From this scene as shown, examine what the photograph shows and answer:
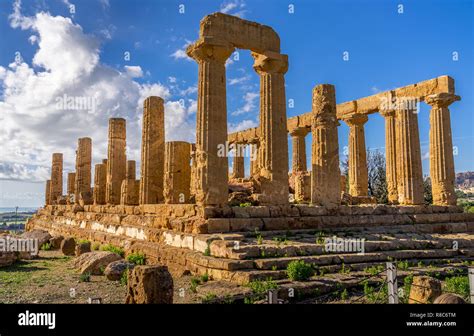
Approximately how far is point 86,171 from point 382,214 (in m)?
19.7

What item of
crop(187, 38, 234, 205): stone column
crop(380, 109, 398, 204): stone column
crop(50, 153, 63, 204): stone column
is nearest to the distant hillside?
crop(380, 109, 398, 204): stone column

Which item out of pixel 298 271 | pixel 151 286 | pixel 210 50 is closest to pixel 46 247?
pixel 210 50

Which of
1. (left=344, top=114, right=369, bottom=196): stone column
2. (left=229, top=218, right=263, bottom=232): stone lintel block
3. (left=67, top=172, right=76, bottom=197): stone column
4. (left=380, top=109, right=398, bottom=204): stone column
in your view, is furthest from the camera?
(left=67, top=172, right=76, bottom=197): stone column

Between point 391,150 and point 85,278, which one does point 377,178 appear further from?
point 85,278

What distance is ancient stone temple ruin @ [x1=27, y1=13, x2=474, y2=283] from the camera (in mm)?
12438

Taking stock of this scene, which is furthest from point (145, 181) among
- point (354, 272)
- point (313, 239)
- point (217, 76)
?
point (354, 272)

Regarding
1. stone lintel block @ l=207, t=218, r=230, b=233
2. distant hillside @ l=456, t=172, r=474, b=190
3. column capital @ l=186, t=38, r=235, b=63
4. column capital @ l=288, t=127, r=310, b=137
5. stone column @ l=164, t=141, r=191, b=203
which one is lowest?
stone lintel block @ l=207, t=218, r=230, b=233

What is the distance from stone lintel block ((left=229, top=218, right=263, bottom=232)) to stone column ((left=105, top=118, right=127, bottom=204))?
39.1ft

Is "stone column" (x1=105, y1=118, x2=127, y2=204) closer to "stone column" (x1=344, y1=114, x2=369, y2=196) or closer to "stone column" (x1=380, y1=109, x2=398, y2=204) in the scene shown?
"stone column" (x1=344, y1=114, x2=369, y2=196)

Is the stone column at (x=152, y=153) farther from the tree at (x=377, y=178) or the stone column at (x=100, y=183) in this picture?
the tree at (x=377, y=178)

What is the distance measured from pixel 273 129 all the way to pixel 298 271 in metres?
7.02

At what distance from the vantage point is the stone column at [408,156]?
20328 millimetres

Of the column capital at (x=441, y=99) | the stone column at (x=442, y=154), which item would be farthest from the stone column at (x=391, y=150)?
the column capital at (x=441, y=99)

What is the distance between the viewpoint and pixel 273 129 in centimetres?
1573
